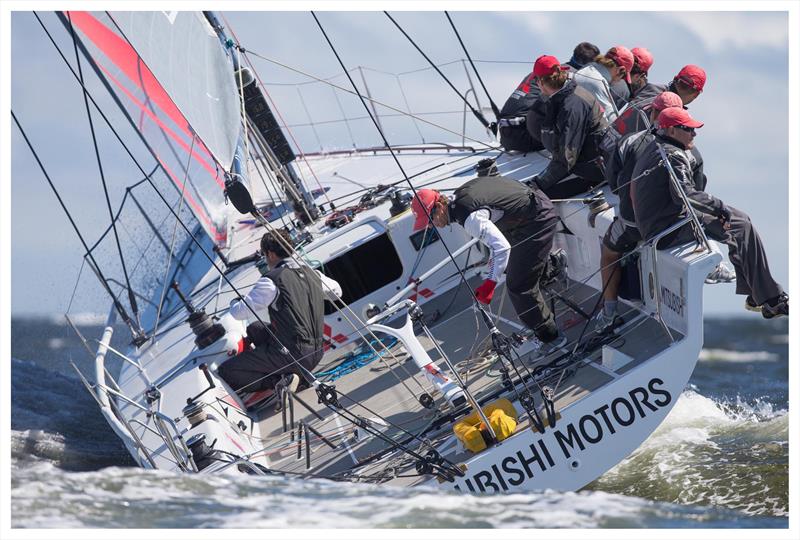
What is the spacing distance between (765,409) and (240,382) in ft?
13.7

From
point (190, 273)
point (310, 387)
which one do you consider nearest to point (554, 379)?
point (310, 387)

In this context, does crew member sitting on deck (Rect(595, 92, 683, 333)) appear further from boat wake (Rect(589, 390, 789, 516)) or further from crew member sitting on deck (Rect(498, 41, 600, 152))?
crew member sitting on deck (Rect(498, 41, 600, 152))

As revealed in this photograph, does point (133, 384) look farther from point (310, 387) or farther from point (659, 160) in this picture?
point (659, 160)

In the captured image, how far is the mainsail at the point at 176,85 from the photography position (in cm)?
681

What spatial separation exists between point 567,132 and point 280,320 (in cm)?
211

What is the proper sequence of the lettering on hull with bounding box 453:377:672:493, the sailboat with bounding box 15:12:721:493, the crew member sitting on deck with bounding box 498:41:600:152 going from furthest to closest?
the crew member sitting on deck with bounding box 498:41:600:152, the sailboat with bounding box 15:12:721:493, the lettering on hull with bounding box 453:377:672:493

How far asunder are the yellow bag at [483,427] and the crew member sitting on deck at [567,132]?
77.7 inches

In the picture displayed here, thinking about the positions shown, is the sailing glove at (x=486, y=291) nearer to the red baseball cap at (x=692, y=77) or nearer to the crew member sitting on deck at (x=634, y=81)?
the red baseball cap at (x=692, y=77)

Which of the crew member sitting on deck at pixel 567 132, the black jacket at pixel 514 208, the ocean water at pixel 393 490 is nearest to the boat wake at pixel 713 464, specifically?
the ocean water at pixel 393 490

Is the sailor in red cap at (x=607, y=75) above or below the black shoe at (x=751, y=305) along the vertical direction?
above

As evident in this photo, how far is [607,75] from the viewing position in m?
7.22

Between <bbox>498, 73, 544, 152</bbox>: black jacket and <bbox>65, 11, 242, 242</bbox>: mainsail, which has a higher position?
<bbox>65, 11, 242, 242</bbox>: mainsail

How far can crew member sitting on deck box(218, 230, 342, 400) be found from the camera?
604 centimetres

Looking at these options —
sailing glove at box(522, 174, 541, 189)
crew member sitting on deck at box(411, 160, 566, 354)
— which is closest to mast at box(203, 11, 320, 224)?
sailing glove at box(522, 174, 541, 189)
